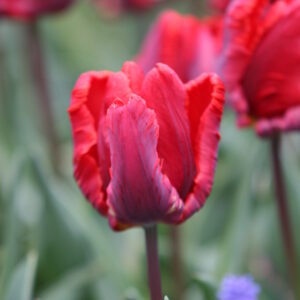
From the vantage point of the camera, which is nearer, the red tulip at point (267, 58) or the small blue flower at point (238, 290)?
the small blue flower at point (238, 290)

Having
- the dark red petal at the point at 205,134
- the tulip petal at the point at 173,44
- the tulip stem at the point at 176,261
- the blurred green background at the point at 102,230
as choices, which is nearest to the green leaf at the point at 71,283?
the blurred green background at the point at 102,230

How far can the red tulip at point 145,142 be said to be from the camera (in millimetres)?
649

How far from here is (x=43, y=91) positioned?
1.46 m

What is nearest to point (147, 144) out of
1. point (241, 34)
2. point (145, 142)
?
point (145, 142)

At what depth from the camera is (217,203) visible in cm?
142

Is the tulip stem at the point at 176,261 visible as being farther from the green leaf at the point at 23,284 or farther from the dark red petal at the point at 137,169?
the dark red petal at the point at 137,169

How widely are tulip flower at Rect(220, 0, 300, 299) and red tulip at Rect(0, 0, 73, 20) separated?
0.50m

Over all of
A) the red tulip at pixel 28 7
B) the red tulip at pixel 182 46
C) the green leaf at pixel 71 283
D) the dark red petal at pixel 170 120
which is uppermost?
the red tulip at pixel 28 7

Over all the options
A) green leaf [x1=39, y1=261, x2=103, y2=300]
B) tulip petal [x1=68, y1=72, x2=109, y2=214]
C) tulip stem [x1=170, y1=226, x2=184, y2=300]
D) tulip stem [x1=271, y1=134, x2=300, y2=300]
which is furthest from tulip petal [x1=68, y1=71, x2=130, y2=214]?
tulip stem [x1=170, y1=226, x2=184, y2=300]

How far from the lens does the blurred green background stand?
3.36ft

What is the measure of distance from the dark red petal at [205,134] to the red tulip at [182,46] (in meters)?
0.35

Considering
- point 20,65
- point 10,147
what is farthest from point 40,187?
point 20,65

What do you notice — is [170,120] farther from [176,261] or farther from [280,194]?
[176,261]

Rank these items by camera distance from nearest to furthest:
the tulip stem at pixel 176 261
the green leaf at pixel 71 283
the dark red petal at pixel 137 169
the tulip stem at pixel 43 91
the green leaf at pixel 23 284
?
the dark red petal at pixel 137 169, the green leaf at pixel 23 284, the green leaf at pixel 71 283, the tulip stem at pixel 176 261, the tulip stem at pixel 43 91
